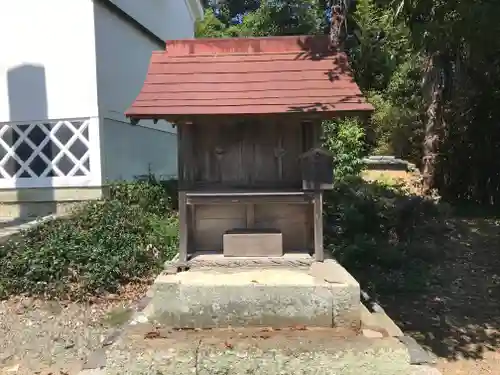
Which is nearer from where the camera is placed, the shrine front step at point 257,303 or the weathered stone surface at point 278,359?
the weathered stone surface at point 278,359

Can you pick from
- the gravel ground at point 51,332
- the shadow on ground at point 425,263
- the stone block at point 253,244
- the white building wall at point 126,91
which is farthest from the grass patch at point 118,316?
the shadow on ground at point 425,263

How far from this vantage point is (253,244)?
4.43m

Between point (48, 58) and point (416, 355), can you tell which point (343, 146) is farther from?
point (416, 355)

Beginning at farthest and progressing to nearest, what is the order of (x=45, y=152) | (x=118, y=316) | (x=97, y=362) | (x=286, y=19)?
(x=286, y=19) → (x=45, y=152) → (x=118, y=316) → (x=97, y=362)

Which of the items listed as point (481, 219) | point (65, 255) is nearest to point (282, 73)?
point (65, 255)

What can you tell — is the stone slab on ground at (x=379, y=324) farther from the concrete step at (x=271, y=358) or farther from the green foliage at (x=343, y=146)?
the green foliage at (x=343, y=146)

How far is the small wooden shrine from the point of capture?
4.14 meters

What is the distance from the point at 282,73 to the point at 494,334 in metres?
3.97

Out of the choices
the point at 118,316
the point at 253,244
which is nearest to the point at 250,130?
the point at 253,244

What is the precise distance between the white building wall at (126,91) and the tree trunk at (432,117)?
614cm

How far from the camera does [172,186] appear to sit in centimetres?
895

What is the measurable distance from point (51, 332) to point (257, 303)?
268 cm

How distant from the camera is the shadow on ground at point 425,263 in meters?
5.96

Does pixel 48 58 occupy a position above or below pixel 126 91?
above
